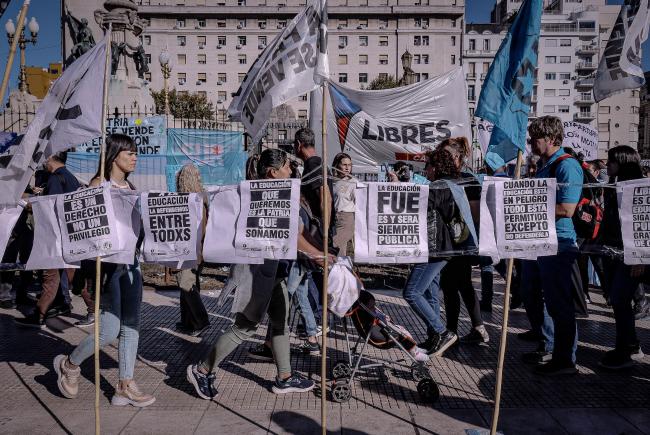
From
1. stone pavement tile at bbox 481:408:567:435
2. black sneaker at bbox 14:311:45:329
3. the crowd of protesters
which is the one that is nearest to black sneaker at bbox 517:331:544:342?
the crowd of protesters

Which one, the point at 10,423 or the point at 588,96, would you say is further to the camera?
the point at 588,96

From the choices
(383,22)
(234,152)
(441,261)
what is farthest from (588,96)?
(441,261)

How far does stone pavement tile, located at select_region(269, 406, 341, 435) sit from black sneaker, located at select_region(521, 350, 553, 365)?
2.19 m

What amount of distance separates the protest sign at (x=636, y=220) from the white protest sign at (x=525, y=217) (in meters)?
0.64

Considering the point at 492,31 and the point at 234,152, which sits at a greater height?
the point at 492,31

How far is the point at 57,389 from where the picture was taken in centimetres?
486

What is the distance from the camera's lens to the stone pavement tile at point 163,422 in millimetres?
3998

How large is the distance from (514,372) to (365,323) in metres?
1.66

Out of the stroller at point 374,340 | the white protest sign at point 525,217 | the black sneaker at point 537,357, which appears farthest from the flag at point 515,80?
the black sneaker at point 537,357

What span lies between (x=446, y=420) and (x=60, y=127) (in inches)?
134

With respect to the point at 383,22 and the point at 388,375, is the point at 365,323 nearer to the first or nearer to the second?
the point at 388,375

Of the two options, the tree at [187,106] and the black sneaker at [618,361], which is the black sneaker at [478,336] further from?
the tree at [187,106]

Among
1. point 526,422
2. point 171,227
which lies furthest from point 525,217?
point 171,227

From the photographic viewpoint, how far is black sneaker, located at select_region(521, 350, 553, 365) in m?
5.50
